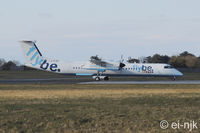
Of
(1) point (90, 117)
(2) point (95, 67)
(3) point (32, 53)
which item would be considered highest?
(3) point (32, 53)

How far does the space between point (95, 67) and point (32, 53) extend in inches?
422

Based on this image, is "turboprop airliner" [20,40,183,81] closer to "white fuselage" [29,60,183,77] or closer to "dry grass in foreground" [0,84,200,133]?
"white fuselage" [29,60,183,77]

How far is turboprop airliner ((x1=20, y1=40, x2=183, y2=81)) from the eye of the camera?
164 feet

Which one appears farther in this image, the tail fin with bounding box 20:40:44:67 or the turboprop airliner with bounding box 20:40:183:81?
the tail fin with bounding box 20:40:44:67

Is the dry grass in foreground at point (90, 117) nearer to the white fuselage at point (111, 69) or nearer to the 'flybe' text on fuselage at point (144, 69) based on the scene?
the 'flybe' text on fuselage at point (144, 69)

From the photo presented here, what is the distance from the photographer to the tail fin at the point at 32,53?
2023 inches

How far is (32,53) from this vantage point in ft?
170

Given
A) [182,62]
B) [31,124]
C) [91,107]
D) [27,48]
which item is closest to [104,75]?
[27,48]

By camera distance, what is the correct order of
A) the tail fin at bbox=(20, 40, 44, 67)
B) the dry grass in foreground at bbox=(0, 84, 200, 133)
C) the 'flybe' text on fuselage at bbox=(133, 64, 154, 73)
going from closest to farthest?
the dry grass in foreground at bbox=(0, 84, 200, 133) < the 'flybe' text on fuselage at bbox=(133, 64, 154, 73) < the tail fin at bbox=(20, 40, 44, 67)

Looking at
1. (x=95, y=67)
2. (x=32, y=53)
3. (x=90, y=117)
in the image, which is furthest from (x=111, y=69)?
(x=90, y=117)

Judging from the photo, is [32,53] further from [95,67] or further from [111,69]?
[111,69]

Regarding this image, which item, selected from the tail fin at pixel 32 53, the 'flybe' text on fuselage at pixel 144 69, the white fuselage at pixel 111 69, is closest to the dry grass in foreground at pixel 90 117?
the 'flybe' text on fuselage at pixel 144 69

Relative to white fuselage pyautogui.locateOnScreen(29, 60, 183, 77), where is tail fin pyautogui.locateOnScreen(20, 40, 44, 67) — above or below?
above

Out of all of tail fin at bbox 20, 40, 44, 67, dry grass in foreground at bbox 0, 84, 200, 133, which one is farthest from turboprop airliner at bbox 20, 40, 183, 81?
dry grass in foreground at bbox 0, 84, 200, 133
